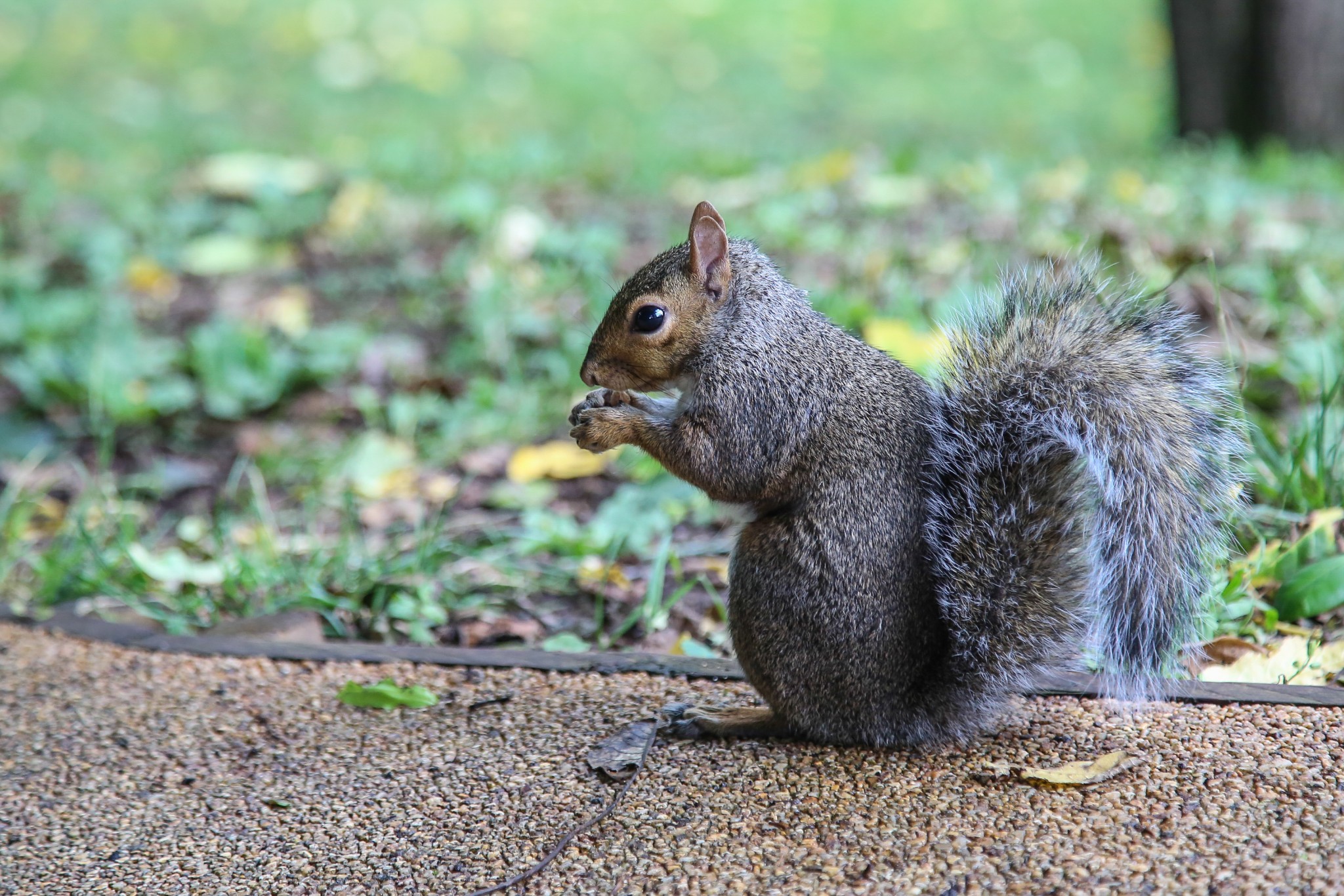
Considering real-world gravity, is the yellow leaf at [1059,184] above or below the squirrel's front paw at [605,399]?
above

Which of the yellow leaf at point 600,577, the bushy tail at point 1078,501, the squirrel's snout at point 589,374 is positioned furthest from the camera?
the yellow leaf at point 600,577

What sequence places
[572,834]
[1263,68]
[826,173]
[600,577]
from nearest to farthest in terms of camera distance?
[572,834], [600,577], [826,173], [1263,68]

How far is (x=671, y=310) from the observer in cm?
221

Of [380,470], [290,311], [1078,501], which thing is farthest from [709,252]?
[290,311]

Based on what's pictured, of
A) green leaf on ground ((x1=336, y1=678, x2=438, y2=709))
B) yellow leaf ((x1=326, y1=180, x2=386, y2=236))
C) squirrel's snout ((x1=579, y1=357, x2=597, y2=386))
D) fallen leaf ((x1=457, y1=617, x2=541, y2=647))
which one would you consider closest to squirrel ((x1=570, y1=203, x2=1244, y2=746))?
squirrel's snout ((x1=579, y1=357, x2=597, y2=386))

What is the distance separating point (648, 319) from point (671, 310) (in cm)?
4

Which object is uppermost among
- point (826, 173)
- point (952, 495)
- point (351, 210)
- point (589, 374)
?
point (826, 173)

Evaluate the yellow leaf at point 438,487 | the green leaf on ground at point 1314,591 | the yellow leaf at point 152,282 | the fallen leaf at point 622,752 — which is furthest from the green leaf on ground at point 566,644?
the yellow leaf at point 152,282

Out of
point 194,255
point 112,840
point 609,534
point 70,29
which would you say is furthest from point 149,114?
point 112,840

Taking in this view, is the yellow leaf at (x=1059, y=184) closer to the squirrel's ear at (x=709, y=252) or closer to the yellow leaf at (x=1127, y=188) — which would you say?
the yellow leaf at (x=1127, y=188)

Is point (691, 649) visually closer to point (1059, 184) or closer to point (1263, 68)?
point (1059, 184)

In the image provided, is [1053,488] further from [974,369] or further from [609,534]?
[609,534]

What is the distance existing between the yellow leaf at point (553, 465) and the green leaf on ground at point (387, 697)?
123 cm

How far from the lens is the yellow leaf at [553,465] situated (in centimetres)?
345
